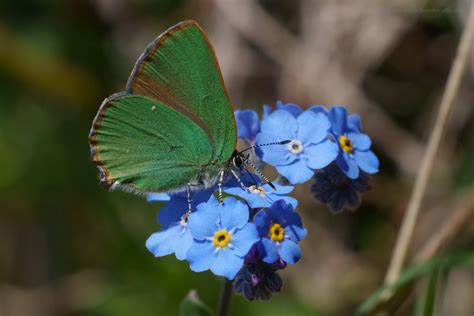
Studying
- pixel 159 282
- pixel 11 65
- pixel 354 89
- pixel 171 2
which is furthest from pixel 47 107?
pixel 354 89

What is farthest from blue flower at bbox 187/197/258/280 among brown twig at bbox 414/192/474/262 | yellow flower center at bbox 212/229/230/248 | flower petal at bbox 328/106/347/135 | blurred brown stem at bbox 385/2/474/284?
brown twig at bbox 414/192/474/262

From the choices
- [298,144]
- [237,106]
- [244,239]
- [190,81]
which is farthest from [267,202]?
[237,106]

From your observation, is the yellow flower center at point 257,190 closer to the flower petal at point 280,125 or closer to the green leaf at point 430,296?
the flower petal at point 280,125

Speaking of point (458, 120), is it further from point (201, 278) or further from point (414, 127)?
point (201, 278)

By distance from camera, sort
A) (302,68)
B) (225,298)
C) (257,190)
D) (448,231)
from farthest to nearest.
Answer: (302,68), (448,231), (225,298), (257,190)

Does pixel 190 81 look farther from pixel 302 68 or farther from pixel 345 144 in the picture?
pixel 302 68

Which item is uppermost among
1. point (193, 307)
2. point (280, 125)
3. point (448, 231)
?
point (280, 125)

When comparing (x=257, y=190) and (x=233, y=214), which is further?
(x=257, y=190)

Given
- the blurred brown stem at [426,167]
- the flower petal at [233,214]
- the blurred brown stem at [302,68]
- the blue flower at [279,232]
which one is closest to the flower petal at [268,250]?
the blue flower at [279,232]

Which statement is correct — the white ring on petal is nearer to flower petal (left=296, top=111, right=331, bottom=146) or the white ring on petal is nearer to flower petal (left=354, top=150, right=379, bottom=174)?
flower petal (left=296, top=111, right=331, bottom=146)
